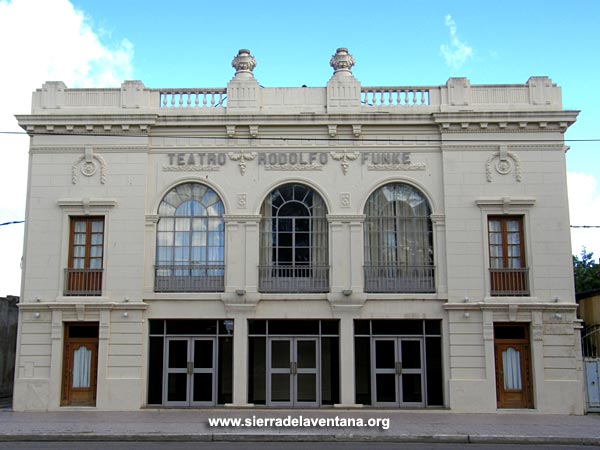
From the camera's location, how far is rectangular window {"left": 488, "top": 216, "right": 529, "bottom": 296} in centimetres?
2027

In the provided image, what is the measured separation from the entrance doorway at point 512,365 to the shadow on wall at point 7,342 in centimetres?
1647

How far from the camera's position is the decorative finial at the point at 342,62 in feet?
70.8

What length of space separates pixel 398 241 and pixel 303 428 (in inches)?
270

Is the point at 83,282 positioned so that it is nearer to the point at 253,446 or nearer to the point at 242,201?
the point at 242,201

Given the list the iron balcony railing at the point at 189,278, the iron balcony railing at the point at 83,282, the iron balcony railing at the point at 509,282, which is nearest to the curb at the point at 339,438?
the iron balcony railing at the point at 509,282

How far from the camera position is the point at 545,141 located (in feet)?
68.2

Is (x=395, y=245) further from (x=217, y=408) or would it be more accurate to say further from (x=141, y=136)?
(x=141, y=136)

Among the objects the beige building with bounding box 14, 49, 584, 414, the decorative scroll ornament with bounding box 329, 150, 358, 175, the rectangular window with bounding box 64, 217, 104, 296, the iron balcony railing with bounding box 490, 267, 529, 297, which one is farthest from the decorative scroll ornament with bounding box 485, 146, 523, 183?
the rectangular window with bounding box 64, 217, 104, 296

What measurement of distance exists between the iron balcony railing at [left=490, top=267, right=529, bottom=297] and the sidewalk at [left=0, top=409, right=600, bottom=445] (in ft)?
11.1

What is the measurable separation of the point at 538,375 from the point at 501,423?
3028 millimetres

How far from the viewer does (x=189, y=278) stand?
20688mm

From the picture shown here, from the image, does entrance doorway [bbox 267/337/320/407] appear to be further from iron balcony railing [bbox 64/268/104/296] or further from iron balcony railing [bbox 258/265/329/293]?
iron balcony railing [bbox 64/268/104/296]

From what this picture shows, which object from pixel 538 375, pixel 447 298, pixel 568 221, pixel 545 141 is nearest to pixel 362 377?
pixel 447 298

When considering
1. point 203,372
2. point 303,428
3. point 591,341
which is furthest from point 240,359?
point 591,341
